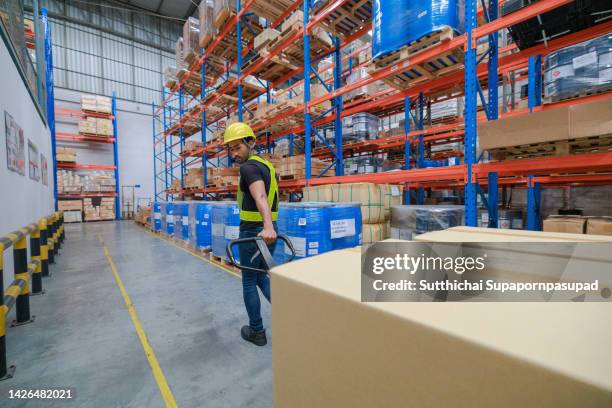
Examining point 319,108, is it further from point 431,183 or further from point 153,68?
point 153,68

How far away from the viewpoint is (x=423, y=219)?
12.1 feet

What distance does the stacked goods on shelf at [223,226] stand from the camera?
4676 millimetres

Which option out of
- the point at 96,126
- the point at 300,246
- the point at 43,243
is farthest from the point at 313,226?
the point at 96,126

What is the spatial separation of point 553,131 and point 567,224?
4.58 feet

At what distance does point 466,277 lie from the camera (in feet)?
2.32

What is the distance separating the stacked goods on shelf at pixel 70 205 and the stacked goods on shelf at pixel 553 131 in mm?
17655

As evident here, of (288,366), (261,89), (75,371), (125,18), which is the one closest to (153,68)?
(125,18)

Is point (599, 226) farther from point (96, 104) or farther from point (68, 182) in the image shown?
point (96, 104)

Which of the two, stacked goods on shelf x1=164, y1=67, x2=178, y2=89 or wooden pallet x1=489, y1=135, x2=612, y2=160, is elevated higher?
stacked goods on shelf x1=164, y1=67, x2=178, y2=89

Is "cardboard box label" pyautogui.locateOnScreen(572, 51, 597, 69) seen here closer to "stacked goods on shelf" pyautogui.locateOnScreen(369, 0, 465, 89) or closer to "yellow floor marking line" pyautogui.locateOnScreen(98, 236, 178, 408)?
"stacked goods on shelf" pyautogui.locateOnScreen(369, 0, 465, 89)

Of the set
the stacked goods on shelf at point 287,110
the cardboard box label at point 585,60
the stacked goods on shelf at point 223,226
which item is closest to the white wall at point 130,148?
the stacked goods on shelf at point 287,110

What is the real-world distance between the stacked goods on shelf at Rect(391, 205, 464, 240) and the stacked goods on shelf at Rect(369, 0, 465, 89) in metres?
1.91

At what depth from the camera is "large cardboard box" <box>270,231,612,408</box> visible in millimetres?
325

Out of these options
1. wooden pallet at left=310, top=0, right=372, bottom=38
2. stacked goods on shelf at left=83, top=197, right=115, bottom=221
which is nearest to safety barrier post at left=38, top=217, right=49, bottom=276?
wooden pallet at left=310, top=0, right=372, bottom=38
